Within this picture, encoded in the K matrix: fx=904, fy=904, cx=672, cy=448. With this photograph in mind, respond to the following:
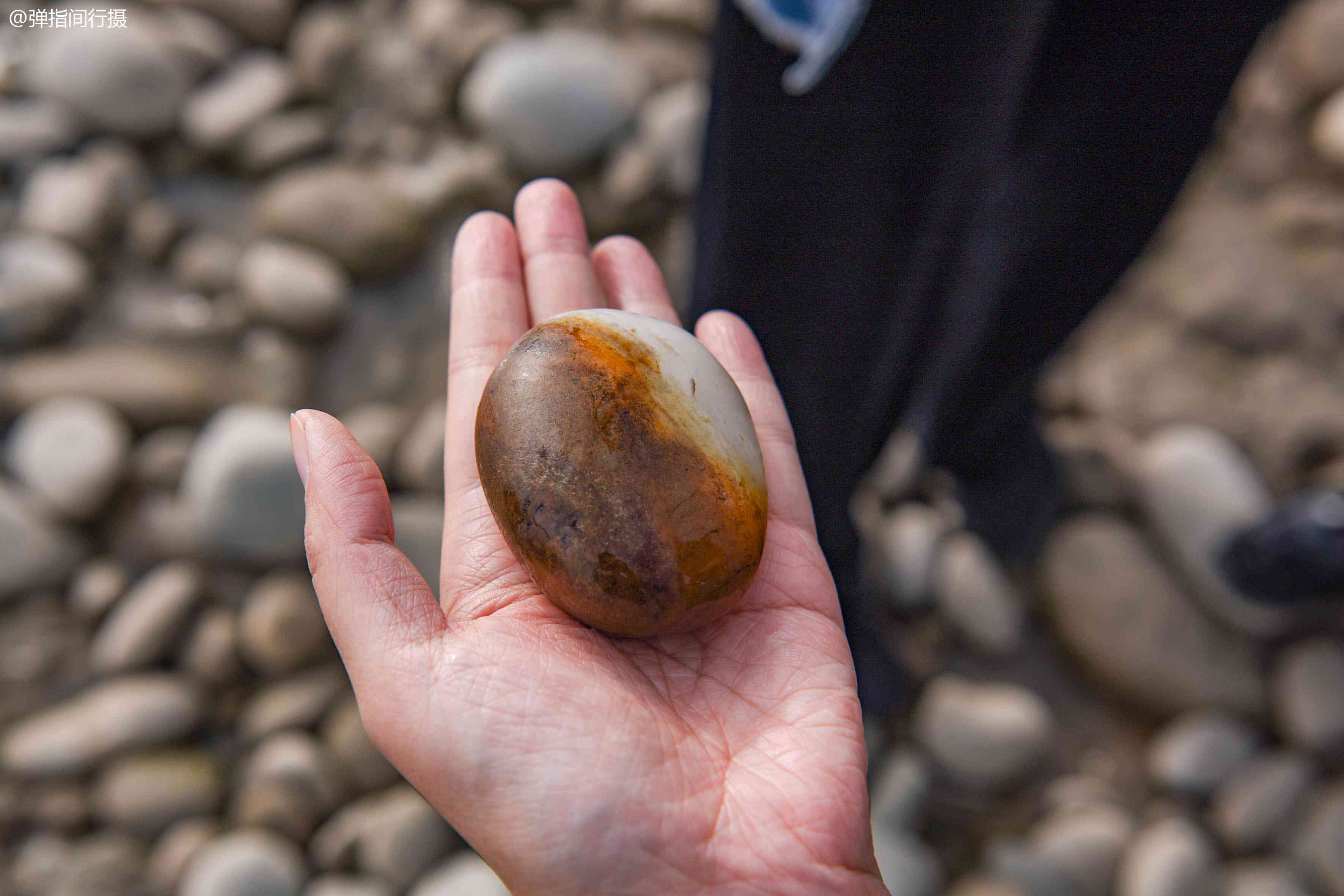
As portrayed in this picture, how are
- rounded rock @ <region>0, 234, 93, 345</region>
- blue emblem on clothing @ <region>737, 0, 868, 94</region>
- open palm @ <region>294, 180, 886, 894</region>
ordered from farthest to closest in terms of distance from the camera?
rounded rock @ <region>0, 234, 93, 345</region>
blue emblem on clothing @ <region>737, 0, 868, 94</region>
open palm @ <region>294, 180, 886, 894</region>

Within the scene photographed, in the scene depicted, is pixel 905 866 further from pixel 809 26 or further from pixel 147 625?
pixel 147 625

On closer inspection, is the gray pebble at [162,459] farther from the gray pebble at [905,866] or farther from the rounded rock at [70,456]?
the gray pebble at [905,866]

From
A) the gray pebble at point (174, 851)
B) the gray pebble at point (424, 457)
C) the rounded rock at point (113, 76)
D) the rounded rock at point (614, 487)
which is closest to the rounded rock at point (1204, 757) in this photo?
the rounded rock at point (614, 487)

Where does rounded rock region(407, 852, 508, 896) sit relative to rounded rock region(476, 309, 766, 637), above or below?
below

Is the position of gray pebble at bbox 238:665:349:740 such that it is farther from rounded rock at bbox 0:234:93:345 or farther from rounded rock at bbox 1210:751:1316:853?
rounded rock at bbox 1210:751:1316:853

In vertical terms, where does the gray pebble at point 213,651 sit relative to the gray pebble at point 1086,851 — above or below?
above

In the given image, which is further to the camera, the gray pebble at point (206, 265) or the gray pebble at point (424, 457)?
the gray pebble at point (206, 265)

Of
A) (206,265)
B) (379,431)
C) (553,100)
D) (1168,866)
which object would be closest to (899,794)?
(1168,866)

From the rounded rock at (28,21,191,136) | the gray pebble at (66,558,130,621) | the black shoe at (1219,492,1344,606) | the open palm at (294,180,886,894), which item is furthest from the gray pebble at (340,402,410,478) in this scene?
the black shoe at (1219,492,1344,606)
